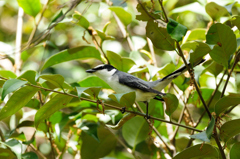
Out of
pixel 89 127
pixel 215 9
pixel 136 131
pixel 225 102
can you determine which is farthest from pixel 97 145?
pixel 215 9

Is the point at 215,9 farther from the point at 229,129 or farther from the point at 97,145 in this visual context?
the point at 97,145

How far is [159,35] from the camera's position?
5.49ft

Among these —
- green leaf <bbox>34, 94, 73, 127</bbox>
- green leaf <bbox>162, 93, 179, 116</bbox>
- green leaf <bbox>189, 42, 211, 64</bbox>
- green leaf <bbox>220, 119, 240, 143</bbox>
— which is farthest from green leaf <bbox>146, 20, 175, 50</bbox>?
green leaf <bbox>34, 94, 73, 127</bbox>

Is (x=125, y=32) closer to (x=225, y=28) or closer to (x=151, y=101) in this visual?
(x=151, y=101)

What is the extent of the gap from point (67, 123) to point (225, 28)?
1.52 metres

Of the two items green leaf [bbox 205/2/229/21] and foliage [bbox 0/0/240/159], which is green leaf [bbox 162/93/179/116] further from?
green leaf [bbox 205/2/229/21]

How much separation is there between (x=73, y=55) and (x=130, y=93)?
2.70 ft

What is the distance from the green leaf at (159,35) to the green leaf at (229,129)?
0.56m

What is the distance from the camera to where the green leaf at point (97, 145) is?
241 cm

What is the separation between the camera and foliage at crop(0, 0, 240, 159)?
1.65m

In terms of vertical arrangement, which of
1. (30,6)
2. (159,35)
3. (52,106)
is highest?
(30,6)

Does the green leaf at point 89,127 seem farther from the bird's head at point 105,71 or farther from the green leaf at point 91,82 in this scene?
the bird's head at point 105,71

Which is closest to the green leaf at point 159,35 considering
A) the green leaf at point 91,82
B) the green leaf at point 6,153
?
the green leaf at point 91,82

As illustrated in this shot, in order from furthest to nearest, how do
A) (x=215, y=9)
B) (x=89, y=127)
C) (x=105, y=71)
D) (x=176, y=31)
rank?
1. (x=105, y=71)
2. (x=89, y=127)
3. (x=215, y=9)
4. (x=176, y=31)
